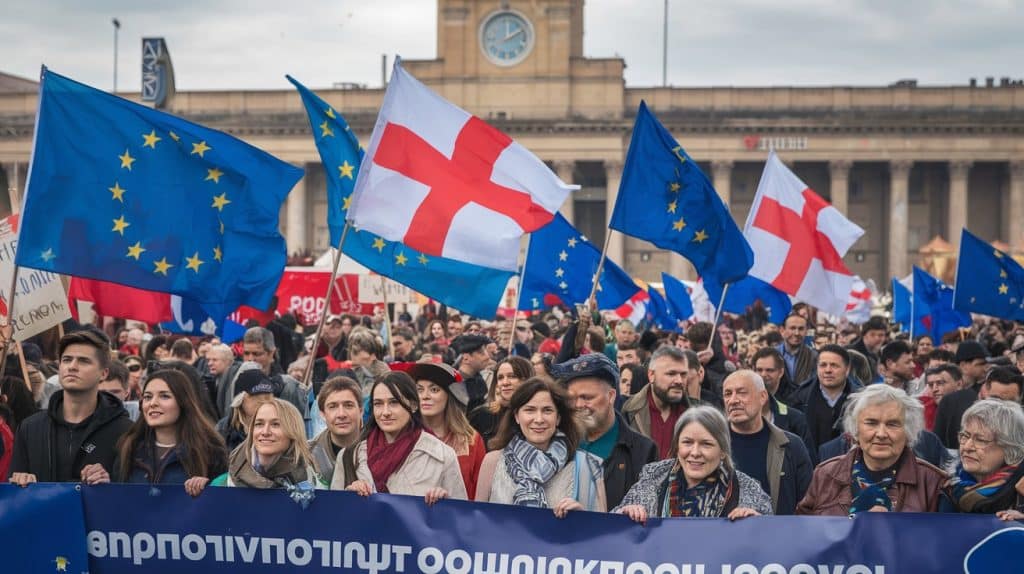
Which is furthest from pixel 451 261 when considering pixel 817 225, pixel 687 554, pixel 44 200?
pixel 817 225

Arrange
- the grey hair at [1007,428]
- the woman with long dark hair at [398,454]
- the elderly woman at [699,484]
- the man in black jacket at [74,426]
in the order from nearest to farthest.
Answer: the elderly woman at [699,484] → the grey hair at [1007,428] → the woman with long dark hair at [398,454] → the man in black jacket at [74,426]

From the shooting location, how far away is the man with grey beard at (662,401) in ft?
27.9

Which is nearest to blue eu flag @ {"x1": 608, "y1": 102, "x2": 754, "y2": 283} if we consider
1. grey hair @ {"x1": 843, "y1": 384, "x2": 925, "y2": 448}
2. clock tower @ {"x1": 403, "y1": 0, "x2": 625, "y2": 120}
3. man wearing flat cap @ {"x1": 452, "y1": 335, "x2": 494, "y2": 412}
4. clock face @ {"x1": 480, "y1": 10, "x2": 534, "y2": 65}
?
man wearing flat cap @ {"x1": 452, "y1": 335, "x2": 494, "y2": 412}

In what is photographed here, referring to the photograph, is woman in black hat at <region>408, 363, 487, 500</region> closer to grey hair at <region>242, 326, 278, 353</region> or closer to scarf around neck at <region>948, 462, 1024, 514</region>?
scarf around neck at <region>948, 462, 1024, 514</region>

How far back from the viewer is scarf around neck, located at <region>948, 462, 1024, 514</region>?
6.09 meters

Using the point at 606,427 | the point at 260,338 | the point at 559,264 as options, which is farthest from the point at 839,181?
the point at 606,427

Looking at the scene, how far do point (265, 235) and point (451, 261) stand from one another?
1.65 meters

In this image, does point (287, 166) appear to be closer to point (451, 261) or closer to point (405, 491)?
point (451, 261)

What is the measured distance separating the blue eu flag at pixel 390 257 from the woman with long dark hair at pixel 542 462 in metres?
3.80

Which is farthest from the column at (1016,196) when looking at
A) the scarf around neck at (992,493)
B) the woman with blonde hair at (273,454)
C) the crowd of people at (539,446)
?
the woman with blonde hair at (273,454)

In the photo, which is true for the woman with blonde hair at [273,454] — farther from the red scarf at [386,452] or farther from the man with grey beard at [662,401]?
the man with grey beard at [662,401]

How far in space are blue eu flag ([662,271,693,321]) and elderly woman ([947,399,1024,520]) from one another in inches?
699

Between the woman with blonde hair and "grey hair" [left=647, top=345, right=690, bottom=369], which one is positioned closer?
the woman with blonde hair

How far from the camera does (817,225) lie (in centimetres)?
1623
